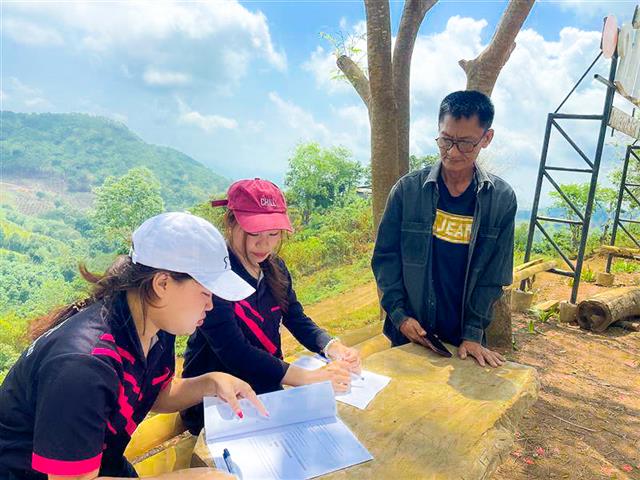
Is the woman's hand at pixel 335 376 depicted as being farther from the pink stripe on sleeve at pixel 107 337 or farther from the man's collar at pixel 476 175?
the man's collar at pixel 476 175

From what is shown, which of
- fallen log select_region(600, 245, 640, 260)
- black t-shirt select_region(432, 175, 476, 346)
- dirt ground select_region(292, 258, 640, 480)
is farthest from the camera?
fallen log select_region(600, 245, 640, 260)

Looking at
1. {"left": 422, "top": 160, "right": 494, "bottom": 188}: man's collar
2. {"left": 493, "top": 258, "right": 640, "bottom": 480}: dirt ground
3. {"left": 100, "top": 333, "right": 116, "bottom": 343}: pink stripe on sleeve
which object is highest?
{"left": 422, "top": 160, "right": 494, "bottom": 188}: man's collar

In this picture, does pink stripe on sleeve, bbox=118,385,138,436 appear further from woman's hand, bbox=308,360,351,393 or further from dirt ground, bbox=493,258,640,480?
dirt ground, bbox=493,258,640,480

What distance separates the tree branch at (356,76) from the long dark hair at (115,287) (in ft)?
11.9

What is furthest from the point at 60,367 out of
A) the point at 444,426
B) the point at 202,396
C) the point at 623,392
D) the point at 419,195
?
the point at 623,392

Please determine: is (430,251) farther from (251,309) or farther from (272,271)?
(251,309)

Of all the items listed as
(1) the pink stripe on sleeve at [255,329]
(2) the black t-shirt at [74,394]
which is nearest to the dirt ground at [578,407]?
(1) the pink stripe on sleeve at [255,329]

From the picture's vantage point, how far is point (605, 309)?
204 inches

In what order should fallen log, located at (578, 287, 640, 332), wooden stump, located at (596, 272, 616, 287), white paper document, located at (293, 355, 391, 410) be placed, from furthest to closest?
wooden stump, located at (596, 272, 616, 287), fallen log, located at (578, 287, 640, 332), white paper document, located at (293, 355, 391, 410)

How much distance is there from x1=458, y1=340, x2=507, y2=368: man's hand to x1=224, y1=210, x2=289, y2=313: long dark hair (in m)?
0.81

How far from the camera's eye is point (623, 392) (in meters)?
3.82

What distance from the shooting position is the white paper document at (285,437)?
115 centimetres

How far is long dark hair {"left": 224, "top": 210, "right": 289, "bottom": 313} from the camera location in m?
1.81

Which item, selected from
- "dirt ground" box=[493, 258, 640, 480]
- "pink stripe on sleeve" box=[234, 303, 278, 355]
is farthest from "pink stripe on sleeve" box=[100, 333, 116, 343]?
"dirt ground" box=[493, 258, 640, 480]
